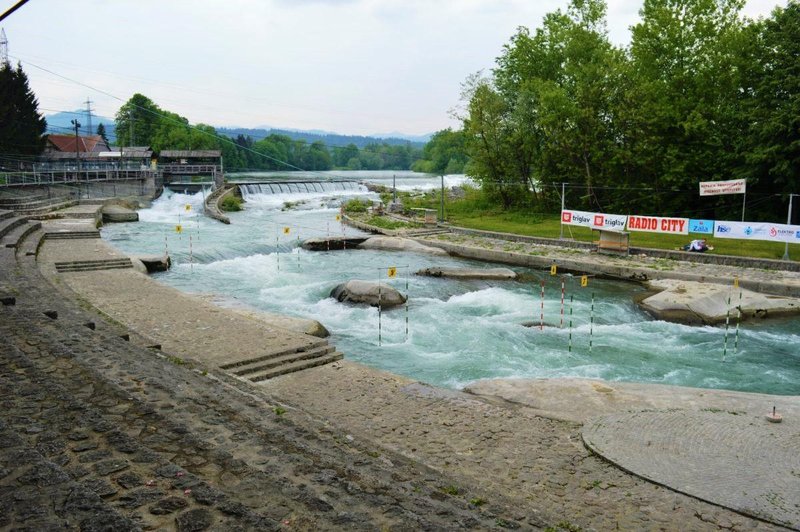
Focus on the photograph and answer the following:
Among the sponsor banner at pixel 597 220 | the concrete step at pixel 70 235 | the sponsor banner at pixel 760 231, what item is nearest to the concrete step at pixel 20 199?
the concrete step at pixel 70 235

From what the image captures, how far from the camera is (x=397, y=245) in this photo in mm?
35344

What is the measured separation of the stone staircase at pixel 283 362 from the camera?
40.8 ft

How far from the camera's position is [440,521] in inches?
225

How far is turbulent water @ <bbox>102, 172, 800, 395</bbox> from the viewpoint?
606 inches

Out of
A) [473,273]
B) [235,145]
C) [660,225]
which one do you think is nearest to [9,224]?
[473,273]

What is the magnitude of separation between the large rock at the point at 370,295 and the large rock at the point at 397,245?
12.5m

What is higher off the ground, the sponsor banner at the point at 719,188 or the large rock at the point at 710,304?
the sponsor banner at the point at 719,188

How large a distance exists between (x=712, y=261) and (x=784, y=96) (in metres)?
13.3

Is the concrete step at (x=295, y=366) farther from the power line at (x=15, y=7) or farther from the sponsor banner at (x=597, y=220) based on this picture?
the sponsor banner at (x=597, y=220)

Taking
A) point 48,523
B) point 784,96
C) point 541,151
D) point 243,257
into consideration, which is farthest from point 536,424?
point 541,151

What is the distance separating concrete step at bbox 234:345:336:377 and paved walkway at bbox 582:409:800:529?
20.6ft

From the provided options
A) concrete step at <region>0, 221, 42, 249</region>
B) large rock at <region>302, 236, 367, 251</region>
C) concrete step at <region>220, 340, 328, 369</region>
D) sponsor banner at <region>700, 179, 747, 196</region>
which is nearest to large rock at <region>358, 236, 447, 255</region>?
large rock at <region>302, 236, 367, 251</region>

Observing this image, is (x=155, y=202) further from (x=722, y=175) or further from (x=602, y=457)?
(x=602, y=457)

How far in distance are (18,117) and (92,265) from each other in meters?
52.4
